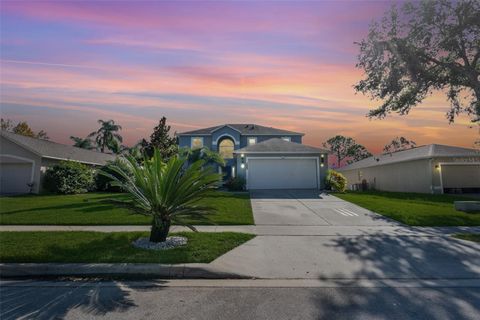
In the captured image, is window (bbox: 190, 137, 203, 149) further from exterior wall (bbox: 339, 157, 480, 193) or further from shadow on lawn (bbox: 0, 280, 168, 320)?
shadow on lawn (bbox: 0, 280, 168, 320)

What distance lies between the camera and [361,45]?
17.1 m

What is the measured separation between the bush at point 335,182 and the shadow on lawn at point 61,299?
1743cm

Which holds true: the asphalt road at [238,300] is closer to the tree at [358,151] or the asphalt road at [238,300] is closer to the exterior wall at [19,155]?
the exterior wall at [19,155]

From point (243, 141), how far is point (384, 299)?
30.6 metres

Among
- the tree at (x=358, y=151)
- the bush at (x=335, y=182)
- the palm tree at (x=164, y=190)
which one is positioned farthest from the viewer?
the tree at (x=358, y=151)

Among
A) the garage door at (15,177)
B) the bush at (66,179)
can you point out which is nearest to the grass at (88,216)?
the bush at (66,179)

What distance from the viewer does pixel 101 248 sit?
6.55 m

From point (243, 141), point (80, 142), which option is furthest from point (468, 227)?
point (80, 142)

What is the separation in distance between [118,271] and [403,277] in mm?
5129

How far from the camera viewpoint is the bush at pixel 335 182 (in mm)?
20375

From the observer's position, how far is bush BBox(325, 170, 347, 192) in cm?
2038

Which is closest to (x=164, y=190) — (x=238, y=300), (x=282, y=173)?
Answer: (x=238, y=300)

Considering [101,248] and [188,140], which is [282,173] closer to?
[188,140]

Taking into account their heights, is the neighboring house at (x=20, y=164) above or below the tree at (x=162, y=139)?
below
